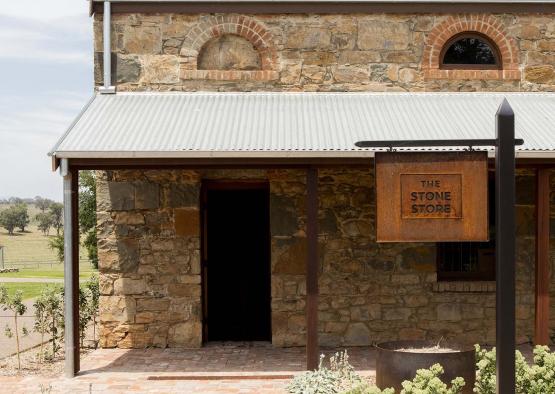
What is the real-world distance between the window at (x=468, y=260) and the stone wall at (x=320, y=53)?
1.64 metres

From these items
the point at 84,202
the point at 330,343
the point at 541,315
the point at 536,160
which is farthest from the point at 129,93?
the point at 84,202

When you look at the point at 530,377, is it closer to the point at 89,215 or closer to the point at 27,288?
the point at 89,215

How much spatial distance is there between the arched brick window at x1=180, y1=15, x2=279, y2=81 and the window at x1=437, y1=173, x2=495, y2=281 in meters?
3.32

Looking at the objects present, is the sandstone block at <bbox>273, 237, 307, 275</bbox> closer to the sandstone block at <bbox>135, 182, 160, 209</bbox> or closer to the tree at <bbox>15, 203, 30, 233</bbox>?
the sandstone block at <bbox>135, 182, 160, 209</bbox>

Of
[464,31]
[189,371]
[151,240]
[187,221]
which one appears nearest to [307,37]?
[464,31]

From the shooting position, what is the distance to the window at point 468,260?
10047mm

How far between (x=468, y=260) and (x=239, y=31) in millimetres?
4375

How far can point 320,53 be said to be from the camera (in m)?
10.1

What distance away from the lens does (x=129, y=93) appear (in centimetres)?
995

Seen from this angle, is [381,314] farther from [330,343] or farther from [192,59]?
[192,59]

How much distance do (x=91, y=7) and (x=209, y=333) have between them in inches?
186

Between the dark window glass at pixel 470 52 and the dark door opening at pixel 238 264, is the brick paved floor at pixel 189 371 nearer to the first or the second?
the dark door opening at pixel 238 264

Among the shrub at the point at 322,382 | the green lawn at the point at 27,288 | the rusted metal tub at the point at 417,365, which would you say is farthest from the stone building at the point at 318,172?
the green lawn at the point at 27,288

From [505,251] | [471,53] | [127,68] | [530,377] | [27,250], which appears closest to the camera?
[505,251]
